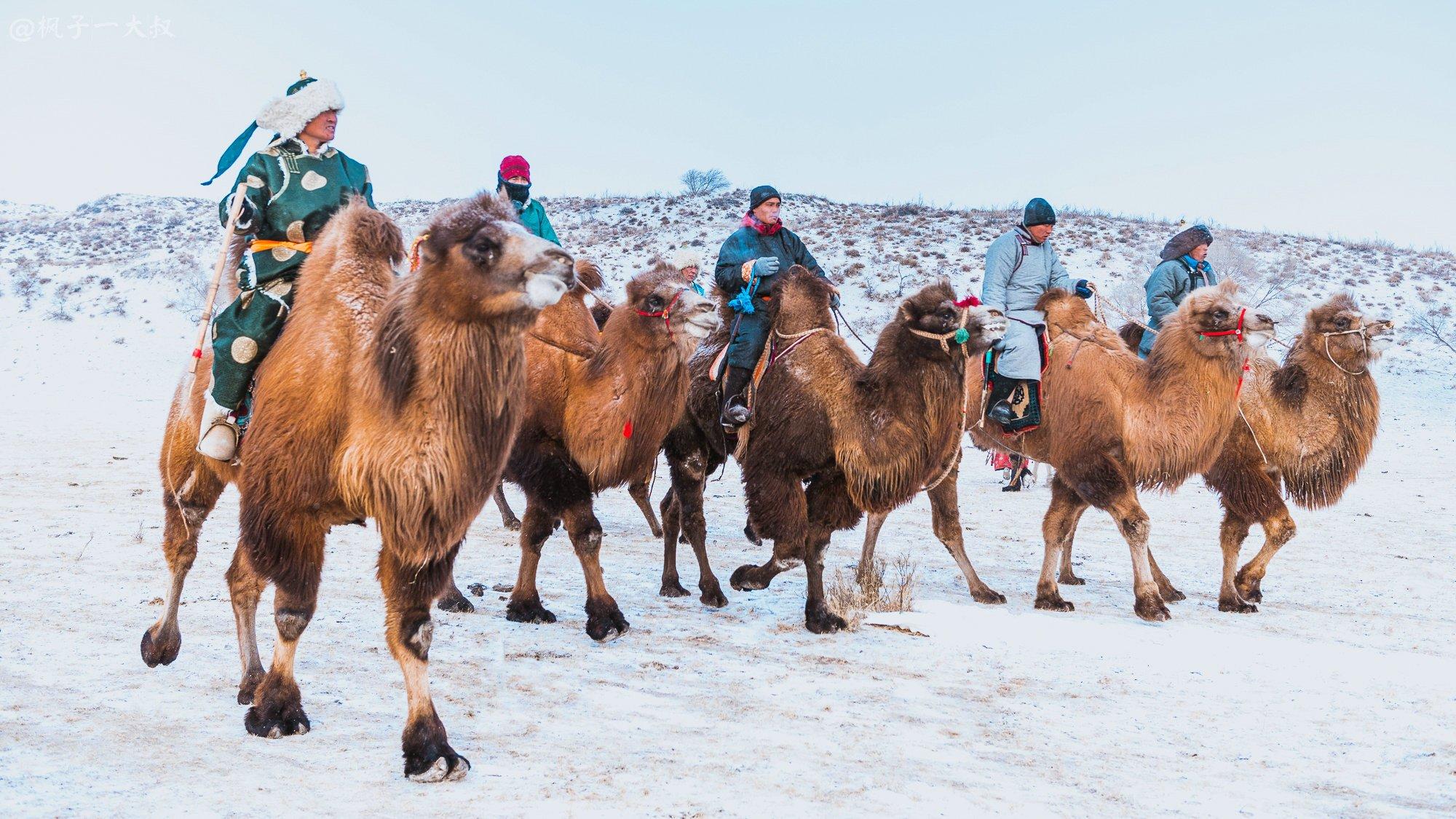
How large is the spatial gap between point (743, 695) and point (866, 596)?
2.18 meters

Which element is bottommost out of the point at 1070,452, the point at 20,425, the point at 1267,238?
the point at 20,425

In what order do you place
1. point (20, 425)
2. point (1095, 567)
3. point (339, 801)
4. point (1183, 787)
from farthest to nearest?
point (20, 425)
point (1095, 567)
point (1183, 787)
point (339, 801)

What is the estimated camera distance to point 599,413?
6.39 meters

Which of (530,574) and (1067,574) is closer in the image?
(530,574)

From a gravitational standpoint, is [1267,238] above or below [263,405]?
above

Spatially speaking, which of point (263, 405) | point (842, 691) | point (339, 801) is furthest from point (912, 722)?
point (263, 405)

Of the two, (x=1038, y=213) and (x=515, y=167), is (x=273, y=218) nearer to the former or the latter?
(x=515, y=167)

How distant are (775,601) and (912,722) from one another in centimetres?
289

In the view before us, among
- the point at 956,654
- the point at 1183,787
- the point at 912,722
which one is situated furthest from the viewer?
the point at 956,654

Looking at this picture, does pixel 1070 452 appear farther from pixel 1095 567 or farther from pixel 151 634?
pixel 151 634

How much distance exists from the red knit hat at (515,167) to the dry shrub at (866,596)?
12.3ft

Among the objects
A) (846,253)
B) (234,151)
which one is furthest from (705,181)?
(234,151)

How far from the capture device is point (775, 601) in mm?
7770

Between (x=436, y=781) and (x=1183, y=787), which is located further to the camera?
(x=1183, y=787)
